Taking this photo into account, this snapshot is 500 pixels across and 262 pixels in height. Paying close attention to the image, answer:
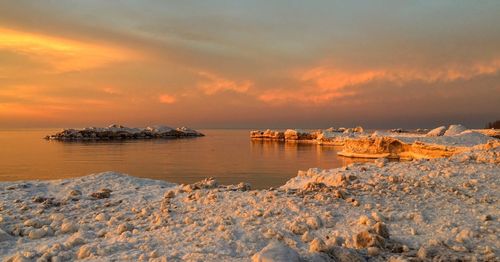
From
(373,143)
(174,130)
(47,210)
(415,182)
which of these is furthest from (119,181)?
(174,130)

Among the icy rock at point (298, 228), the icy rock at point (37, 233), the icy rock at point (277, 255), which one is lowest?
the icy rock at point (37, 233)

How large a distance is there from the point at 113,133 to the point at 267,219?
88448mm

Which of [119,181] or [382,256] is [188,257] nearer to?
[382,256]

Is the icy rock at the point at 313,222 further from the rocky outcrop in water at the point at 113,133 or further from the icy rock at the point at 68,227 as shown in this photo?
the rocky outcrop in water at the point at 113,133

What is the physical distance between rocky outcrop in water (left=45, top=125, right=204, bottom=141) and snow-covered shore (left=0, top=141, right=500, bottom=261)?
79651 mm

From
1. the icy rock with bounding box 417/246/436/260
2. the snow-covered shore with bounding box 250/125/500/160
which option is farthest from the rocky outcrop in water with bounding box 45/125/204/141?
the icy rock with bounding box 417/246/436/260

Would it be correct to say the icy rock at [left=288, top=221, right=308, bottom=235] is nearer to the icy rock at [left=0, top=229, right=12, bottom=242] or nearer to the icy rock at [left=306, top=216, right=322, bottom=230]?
the icy rock at [left=306, top=216, right=322, bottom=230]

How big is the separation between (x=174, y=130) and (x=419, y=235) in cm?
10469

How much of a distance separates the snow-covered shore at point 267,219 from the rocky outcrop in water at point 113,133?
261ft

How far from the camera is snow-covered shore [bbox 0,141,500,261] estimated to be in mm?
5594

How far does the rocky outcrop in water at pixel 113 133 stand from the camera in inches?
3391

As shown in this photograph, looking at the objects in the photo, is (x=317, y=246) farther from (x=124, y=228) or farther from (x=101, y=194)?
(x=101, y=194)

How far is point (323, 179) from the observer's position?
1130 cm

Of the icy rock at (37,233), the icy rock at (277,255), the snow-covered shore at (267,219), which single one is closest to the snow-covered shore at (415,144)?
the snow-covered shore at (267,219)
